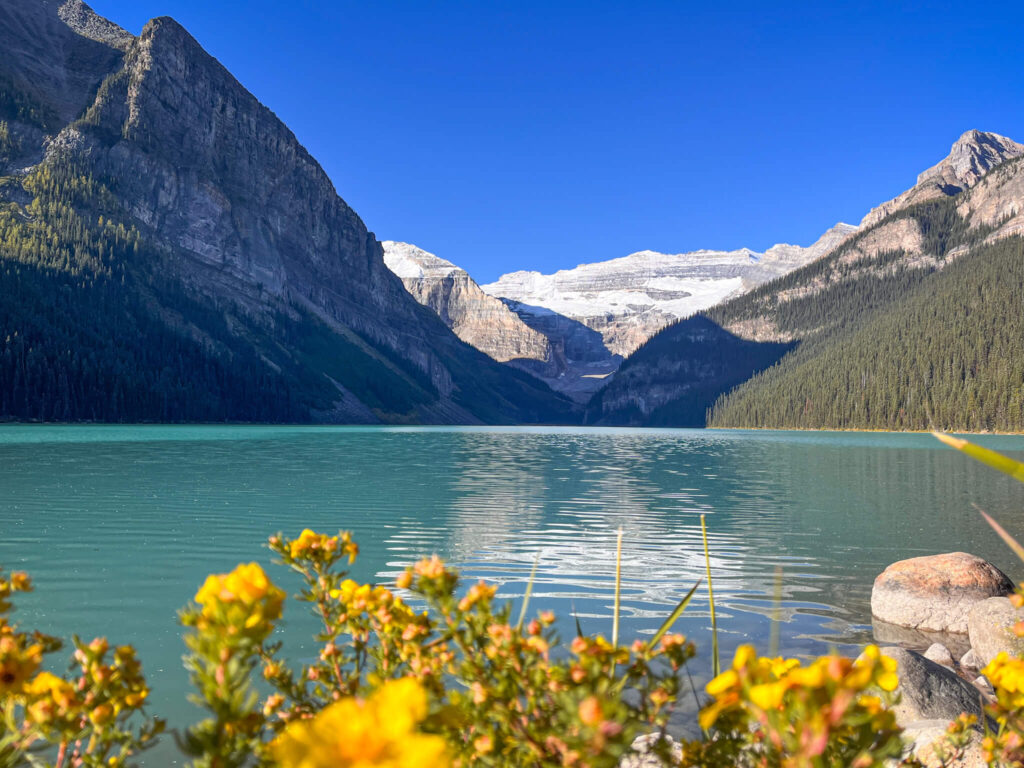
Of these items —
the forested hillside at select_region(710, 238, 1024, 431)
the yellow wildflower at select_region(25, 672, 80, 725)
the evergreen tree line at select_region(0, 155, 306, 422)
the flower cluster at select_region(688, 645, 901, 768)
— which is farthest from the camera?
the forested hillside at select_region(710, 238, 1024, 431)

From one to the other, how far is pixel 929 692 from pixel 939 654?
10.1 feet

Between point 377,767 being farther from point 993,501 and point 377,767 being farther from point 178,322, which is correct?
point 178,322

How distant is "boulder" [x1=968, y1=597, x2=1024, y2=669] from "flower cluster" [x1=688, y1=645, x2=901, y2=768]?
1145cm

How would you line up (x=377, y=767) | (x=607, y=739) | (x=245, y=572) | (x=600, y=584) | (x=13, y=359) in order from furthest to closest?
(x=13, y=359)
(x=600, y=584)
(x=245, y=572)
(x=607, y=739)
(x=377, y=767)

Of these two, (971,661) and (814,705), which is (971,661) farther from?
(814,705)

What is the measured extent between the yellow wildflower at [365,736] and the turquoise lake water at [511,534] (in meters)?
1.64

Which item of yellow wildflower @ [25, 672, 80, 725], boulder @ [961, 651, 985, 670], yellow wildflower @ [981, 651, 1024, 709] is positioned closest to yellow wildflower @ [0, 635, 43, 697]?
yellow wildflower @ [25, 672, 80, 725]

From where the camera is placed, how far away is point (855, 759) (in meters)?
1.92

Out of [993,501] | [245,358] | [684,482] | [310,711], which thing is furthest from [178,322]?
[310,711]

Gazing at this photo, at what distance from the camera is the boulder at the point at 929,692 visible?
9500mm

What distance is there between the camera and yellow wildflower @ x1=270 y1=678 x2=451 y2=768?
100 cm

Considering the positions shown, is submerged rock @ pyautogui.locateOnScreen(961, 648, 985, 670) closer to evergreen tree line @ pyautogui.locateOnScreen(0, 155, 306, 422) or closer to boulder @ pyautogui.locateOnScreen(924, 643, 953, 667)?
boulder @ pyautogui.locateOnScreen(924, 643, 953, 667)

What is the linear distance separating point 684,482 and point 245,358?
17089 cm

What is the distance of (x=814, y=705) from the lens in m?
1.50
